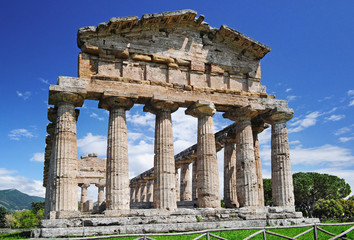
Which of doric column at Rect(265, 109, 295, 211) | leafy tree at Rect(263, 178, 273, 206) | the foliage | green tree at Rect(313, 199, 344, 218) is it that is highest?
doric column at Rect(265, 109, 295, 211)

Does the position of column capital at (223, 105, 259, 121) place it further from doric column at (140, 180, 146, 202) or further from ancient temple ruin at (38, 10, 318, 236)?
doric column at (140, 180, 146, 202)

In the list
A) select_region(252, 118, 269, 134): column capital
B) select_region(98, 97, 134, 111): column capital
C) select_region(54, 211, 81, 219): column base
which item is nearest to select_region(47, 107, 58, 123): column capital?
select_region(98, 97, 134, 111): column capital

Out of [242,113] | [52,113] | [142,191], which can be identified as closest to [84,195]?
[142,191]

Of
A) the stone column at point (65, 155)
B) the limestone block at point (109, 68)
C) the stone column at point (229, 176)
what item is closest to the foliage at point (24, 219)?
the stone column at point (229, 176)

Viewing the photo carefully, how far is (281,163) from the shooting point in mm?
21625

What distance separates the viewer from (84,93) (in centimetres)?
1814

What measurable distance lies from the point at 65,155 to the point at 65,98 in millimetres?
2985

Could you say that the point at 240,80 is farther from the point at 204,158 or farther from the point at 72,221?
the point at 72,221

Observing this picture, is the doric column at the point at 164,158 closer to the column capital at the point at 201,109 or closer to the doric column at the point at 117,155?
the column capital at the point at 201,109

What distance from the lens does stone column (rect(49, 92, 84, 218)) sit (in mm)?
16625

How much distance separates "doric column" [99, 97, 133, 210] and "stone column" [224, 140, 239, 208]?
9.41 metres

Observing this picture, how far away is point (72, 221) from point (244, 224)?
8.38m

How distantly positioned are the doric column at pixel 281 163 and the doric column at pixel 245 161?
157 cm

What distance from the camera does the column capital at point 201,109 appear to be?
66.4 ft
